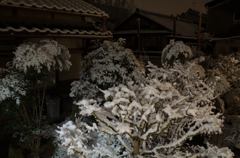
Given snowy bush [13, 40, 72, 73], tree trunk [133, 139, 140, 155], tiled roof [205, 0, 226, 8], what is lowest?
tree trunk [133, 139, 140, 155]

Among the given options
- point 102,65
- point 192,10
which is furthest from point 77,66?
point 192,10

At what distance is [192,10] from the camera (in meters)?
26.9

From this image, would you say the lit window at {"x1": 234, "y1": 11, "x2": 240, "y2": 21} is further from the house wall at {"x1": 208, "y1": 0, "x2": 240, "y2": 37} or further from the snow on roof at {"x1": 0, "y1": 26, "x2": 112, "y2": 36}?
the snow on roof at {"x1": 0, "y1": 26, "x2": 112, "y2": 36}

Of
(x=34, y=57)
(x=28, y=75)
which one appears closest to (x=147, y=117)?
(x=34, y=57)

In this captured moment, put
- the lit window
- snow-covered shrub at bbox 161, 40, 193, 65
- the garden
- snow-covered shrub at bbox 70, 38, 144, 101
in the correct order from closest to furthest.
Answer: the garden
snow-covered shrub at bbox 70, 38, 144, 101
snow-covered shrub at bbox 161, 40, 193, 65
the lit window

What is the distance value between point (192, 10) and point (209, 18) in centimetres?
1045

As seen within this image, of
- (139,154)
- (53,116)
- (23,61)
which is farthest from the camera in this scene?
(53,116)

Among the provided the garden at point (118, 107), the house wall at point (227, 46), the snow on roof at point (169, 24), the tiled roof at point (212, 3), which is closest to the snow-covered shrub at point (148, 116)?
the garden at point (118, 107)

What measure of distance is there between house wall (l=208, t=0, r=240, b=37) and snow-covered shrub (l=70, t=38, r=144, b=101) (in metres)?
13.3

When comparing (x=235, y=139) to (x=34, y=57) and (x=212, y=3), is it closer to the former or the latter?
(x=34, y=57)

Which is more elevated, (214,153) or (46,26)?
(46,26)

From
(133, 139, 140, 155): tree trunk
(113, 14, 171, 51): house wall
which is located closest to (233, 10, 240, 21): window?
(113, 14, 171, 51): house wall

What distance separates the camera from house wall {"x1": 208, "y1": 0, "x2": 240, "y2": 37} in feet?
48.3

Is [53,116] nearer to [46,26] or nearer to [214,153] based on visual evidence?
[46,26]
